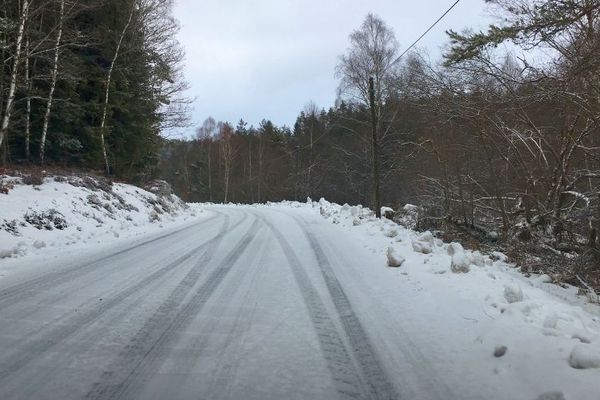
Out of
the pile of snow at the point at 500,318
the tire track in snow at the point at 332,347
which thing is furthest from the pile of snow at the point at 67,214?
the pile of snow at the point at 500,318

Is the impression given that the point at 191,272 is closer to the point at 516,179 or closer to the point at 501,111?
the point at 501,111

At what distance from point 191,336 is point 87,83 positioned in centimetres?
2007

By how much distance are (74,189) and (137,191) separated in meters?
5.08

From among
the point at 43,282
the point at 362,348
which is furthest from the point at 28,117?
the point at 362,348

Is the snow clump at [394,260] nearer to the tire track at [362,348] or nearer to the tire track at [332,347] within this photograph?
the tire track at [362,348]

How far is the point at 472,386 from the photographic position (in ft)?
12.4

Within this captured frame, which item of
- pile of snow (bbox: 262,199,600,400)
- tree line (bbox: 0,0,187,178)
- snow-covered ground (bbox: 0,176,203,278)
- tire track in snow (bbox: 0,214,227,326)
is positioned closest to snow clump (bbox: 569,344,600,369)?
pile of snow (bbox: 262,199,600,400)

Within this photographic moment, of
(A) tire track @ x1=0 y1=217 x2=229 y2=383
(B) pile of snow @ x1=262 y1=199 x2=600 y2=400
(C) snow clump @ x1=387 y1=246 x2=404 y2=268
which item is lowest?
(A) tire track @ x1=0 y1=217 x2=229 y2=383

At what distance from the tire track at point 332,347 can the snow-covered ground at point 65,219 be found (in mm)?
5029

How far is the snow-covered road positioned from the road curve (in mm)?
15

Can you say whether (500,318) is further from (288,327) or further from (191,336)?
(191,336)

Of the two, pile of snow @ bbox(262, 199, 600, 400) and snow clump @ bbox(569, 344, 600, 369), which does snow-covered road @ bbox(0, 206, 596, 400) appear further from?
snow clump @ bbox(569, 344, 600, 369)

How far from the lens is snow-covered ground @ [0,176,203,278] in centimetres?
1018

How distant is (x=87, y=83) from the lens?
21859mm
